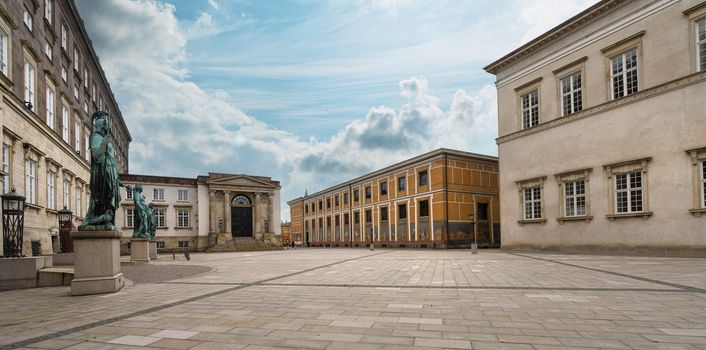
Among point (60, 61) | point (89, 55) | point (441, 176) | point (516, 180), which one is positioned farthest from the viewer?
point (441, 176)

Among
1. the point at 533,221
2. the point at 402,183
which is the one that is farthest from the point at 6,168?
the point at 402,183

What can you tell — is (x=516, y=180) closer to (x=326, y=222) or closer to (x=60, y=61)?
(x=60, y=61)

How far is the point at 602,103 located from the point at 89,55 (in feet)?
136

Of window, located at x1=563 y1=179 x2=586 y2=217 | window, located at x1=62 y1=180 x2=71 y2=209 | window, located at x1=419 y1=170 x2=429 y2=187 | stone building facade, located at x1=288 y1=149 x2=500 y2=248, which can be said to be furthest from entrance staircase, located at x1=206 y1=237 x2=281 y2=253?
window, located at x1=563 y1=179 x2=586 y2=217

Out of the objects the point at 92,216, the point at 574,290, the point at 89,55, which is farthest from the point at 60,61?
the point at 574,290

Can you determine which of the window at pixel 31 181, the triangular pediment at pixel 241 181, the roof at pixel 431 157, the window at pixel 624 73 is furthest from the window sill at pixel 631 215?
the triangular pediment at pixel 241 181

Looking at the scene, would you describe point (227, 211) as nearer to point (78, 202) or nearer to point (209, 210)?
point (209, 210)

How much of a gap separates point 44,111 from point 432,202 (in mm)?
33433

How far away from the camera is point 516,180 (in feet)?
107

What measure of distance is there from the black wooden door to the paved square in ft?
152

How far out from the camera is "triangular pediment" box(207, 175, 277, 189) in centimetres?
5647

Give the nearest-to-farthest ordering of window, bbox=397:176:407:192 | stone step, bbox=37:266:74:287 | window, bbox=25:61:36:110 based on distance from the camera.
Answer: stone step, bbox=37:266:74:287, window, bbox=25:61:36:110, window, bbox=397:176:407:192

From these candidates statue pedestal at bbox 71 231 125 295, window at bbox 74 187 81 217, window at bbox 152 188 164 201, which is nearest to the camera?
statue pedestal at bbox 71 231 125 295

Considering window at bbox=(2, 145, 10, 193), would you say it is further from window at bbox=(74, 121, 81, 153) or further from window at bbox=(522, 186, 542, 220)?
window at bbox=(522, 186, 542, 220)
